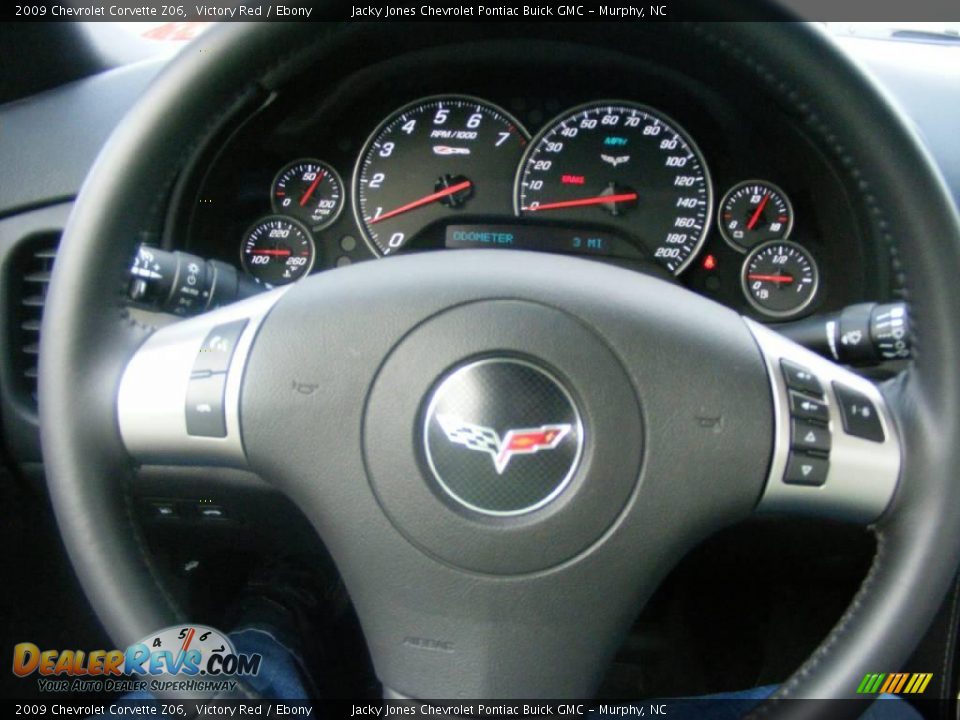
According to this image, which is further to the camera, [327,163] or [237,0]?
[327,163]

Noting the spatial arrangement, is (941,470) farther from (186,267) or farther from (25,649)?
(25,649)

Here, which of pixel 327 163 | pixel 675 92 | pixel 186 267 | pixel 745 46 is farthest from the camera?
pixel 327 163

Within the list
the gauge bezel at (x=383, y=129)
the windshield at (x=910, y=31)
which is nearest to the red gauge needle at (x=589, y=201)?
the gauge bezel at (x=383, y=129)

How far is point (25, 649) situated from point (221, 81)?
4.50 feet

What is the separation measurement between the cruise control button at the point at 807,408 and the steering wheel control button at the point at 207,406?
22.1 inches

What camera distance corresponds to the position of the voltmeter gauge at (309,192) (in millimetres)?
1919

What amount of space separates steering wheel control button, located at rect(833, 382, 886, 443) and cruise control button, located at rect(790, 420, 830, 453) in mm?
27

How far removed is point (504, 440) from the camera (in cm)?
93

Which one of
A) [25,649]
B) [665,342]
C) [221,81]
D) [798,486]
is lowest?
[25,649]

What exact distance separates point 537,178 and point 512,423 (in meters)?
Answer: 1.04

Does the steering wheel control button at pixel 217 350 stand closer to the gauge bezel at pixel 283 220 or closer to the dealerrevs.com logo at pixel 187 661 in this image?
the dealerrevs.com logo at pixel 187 661

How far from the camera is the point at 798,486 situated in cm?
96

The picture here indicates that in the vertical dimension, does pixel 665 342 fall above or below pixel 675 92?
below

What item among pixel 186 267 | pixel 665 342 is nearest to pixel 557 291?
pixel 665 342
